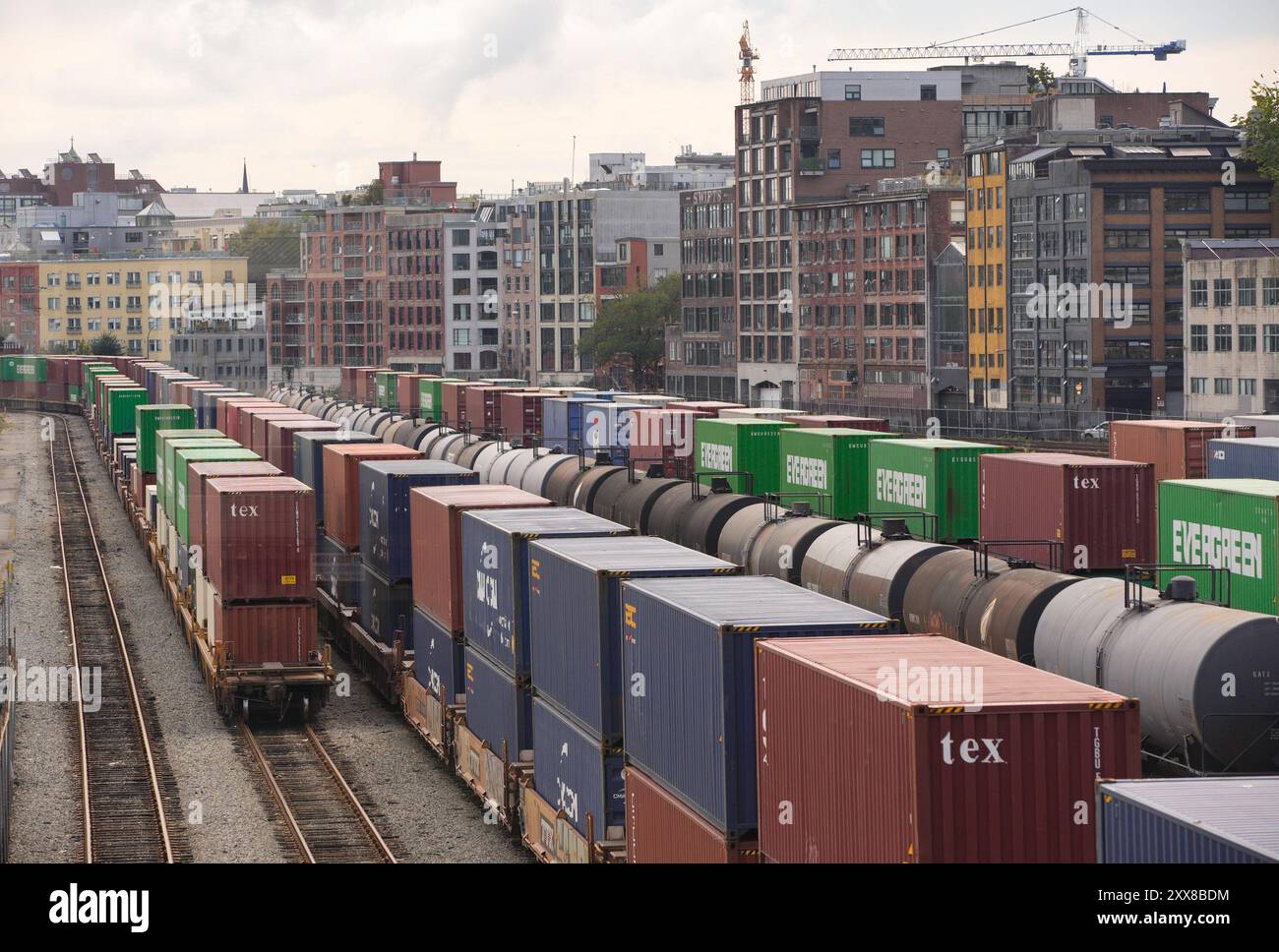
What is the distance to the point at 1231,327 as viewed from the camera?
297ft

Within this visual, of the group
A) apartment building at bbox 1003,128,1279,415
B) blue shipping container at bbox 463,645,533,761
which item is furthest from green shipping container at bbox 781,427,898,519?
apartment building at bbox 1003,128,1279,415

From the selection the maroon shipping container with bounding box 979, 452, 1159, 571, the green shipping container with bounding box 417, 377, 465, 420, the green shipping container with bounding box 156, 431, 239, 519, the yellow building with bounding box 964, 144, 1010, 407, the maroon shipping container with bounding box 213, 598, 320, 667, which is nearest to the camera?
the maroon shipping container with bounding box 979, 452, 1159, 571

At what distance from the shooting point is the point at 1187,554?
95.0ft

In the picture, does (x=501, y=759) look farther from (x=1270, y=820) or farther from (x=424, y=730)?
(x=1270, y=820)

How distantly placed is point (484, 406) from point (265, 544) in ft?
147

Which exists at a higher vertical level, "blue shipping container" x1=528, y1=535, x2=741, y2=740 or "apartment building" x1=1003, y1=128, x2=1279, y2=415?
"apartment building" x1=1003, y1=128, x2=1279, y2=415

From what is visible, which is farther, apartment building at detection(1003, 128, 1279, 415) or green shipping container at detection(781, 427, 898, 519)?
apartment building at detection(1003, 128, 1279, 415)

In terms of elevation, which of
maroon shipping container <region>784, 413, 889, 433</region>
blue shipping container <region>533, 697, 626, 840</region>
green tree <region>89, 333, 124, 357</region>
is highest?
green tree <region>89, 333, 124, 357</region>

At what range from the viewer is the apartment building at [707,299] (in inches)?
5620

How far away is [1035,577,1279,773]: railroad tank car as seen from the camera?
18.9 m

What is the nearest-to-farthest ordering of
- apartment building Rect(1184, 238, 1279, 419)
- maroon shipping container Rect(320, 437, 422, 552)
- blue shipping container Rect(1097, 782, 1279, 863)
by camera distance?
blue shipping container Rect(1097, 782, 1279, 863) < maroon shipping container Rect(320, 437, 422, 552) < apartment building Rect(1184, 238, 1279, 419)

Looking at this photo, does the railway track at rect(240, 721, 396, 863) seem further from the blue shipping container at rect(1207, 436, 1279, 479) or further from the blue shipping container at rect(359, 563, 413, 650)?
the blue shipping container at rect(1207, 436, 1279, 479)

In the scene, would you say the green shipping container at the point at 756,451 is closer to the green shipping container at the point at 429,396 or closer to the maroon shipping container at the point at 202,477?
the maroon shipping container at the point at 202,477

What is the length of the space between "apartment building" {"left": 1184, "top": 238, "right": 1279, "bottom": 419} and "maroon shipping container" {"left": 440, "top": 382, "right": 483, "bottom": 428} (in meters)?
36.9
